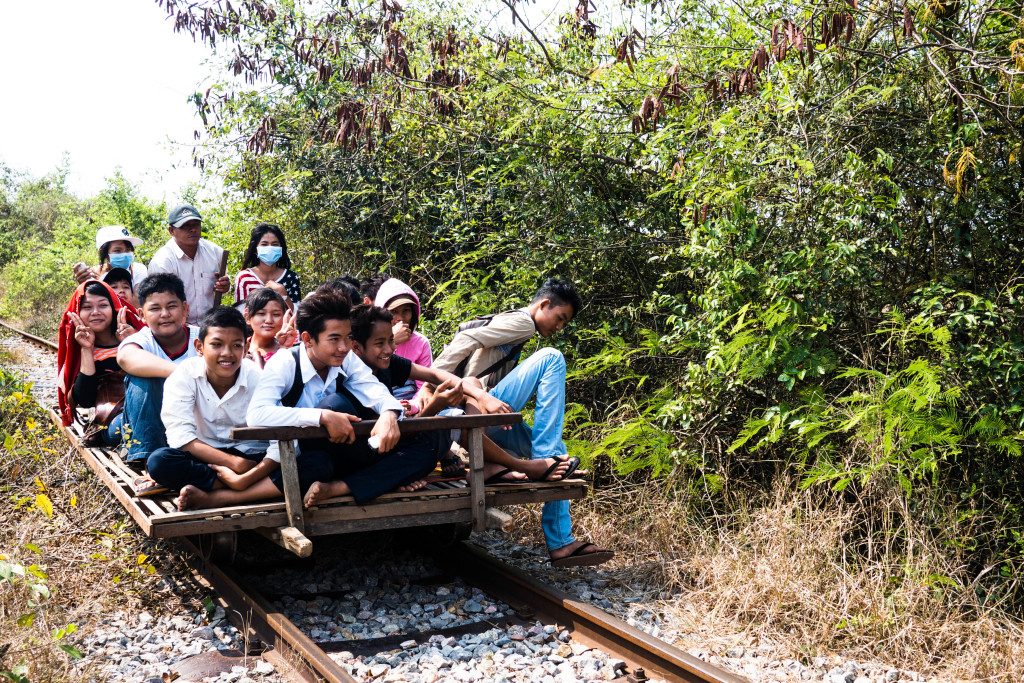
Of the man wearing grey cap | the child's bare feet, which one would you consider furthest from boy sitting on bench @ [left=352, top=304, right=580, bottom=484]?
the man wearing grey cap

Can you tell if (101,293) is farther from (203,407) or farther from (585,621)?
(585,621)

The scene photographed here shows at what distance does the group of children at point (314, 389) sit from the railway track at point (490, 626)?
1.66 ft

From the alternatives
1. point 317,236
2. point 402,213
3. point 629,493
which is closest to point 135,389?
point 629,493

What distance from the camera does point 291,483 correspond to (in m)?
4.65

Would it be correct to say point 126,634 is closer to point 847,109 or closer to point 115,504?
point 115,504

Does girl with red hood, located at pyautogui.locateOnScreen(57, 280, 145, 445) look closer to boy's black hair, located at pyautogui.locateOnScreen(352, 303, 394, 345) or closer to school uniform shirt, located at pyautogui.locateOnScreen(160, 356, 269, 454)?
school uniform shirt, located at pyautogui.locateOnScreen(160, 356, 269, 454)

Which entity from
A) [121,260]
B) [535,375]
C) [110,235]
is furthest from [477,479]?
[110,235]

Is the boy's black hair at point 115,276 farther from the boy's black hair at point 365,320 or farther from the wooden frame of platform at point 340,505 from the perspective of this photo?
the boy's black hair at point 365,320

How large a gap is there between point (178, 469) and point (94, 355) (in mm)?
2181

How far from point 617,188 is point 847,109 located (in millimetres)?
2627

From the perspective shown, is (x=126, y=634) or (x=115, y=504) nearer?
(x=126, y=634)

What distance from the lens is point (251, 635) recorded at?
459cm

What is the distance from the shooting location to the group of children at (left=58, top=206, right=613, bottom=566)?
4855 mm

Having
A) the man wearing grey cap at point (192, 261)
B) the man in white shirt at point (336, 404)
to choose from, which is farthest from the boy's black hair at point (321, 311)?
the man wearing grey cap at point (192, 261)
